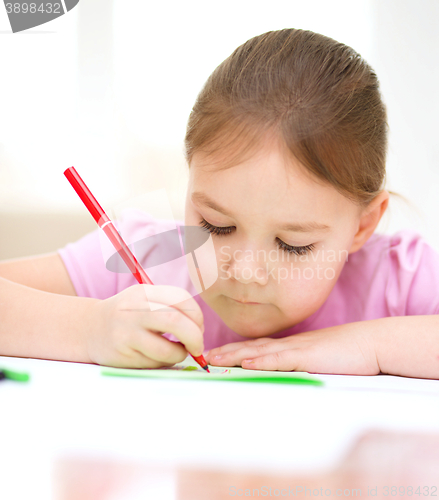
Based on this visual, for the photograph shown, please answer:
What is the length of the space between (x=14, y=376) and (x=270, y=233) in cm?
24

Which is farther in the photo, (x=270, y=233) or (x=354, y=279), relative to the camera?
(x=354, y=279)

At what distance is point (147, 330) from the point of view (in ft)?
1.17

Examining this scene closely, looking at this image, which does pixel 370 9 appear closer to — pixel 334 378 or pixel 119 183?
pixel 119 183

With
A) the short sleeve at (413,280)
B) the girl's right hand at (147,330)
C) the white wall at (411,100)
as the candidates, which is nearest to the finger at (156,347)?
the girl's right hand at (147,330)

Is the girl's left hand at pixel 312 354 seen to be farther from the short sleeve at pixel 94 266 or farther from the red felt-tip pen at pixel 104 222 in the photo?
the short sleeve at pixel 94 266

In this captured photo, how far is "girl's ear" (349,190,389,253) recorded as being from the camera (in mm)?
554

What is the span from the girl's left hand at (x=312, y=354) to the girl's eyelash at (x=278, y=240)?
0.08 metres

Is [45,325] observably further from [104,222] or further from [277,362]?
[277,362]

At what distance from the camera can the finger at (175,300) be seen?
36cm

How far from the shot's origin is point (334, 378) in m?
0.37

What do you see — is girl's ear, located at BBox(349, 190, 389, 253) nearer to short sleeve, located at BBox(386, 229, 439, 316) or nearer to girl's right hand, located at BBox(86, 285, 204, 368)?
short sleeve, located at BBox(386, 229, 439, 316)

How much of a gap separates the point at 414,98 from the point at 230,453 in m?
0.79

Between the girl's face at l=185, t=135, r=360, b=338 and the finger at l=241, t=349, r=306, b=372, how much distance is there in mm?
77

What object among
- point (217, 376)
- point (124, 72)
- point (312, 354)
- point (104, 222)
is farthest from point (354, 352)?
point (124, 72)
